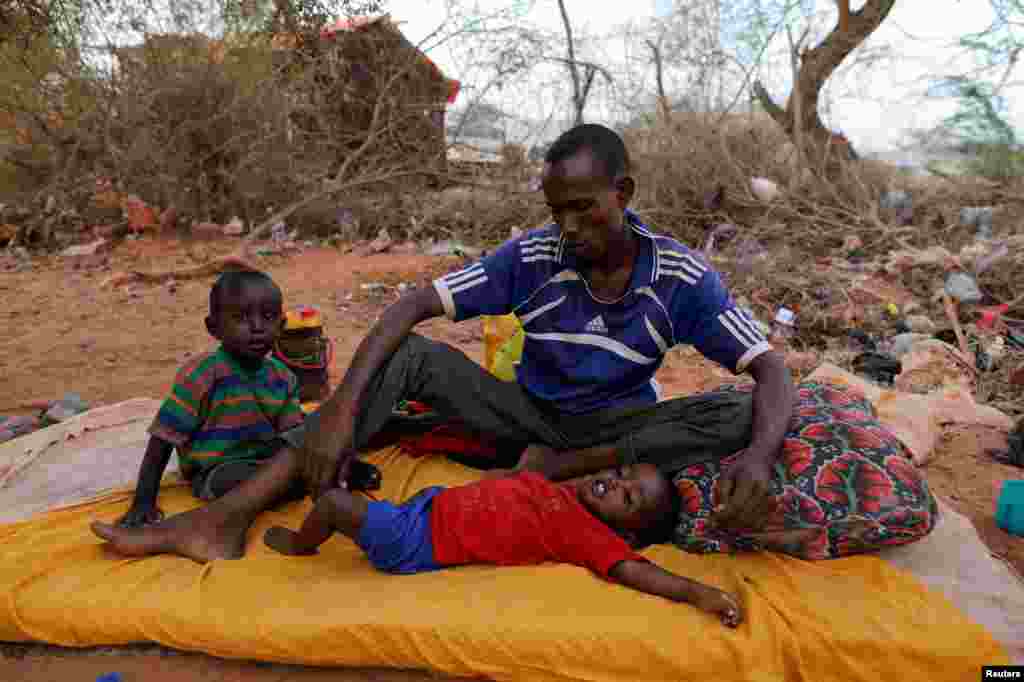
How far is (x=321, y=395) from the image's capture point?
11.9 ft

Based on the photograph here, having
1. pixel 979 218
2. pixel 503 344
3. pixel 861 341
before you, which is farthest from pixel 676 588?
pixel 979 218

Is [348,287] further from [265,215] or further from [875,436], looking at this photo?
[875,436]

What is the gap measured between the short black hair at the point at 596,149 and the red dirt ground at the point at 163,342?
1.42 meters

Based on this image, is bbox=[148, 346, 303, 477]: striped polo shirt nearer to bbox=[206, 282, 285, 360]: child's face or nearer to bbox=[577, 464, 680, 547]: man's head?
bbox=[206, 282, 285, 360]: child's face

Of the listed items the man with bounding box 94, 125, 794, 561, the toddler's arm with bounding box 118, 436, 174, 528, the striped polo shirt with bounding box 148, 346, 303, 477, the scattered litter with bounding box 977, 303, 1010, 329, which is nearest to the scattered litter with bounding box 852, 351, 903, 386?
the scattered litter with bounding box 977, 303, 1010, 329

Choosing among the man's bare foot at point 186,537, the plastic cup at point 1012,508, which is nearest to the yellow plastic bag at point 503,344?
the man's bare foot at point 186,537

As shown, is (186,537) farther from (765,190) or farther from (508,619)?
(765,190)

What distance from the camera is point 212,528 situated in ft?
6.93

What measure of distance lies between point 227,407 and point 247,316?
31cm

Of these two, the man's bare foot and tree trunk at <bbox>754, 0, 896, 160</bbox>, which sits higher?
tree trunk at <bbox>754, 0, 896, 160</bbox>

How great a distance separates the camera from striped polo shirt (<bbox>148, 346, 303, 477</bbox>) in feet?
7.38

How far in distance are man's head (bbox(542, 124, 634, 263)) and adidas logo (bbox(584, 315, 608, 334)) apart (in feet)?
0.77

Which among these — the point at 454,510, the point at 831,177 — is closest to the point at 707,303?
the point at 454,510

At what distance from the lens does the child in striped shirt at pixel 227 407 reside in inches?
88.6
